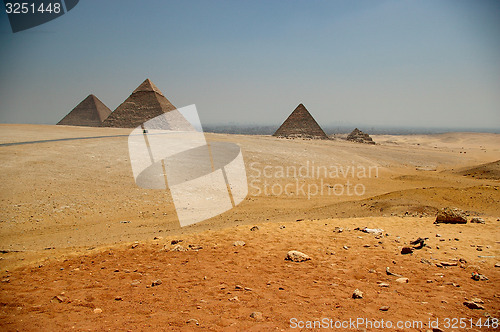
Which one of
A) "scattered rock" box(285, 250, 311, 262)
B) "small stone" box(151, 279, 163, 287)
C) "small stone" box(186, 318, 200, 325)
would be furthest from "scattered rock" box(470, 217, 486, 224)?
"small stone" box(151, 279, 163, 287)

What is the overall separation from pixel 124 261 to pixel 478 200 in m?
9.84

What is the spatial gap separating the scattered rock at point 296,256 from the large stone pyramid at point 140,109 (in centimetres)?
3909

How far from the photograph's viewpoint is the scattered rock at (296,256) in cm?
471

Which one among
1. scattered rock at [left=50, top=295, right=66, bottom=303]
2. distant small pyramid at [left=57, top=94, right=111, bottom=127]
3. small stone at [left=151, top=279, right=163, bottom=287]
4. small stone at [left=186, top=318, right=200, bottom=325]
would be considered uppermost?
distant small pyramid at [left=57, top=94, right=111, bottom=127]

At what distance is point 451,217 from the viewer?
6.61m

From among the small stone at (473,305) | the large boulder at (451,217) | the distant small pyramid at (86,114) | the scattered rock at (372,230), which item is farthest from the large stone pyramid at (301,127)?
the small stone at (473,305)

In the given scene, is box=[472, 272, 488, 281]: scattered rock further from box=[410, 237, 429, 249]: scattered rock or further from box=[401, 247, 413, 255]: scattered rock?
box=[410, 237, 429, 249]: scattered rock

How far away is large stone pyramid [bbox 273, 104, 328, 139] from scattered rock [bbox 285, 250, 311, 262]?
1703 inches

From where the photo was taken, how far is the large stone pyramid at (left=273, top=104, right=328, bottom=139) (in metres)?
47.9

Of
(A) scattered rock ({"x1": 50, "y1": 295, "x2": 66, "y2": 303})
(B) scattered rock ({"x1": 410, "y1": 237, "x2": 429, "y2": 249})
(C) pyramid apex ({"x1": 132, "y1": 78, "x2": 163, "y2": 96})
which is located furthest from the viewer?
(C) pyramid apex ({"x1": 132, "y1": 78, "x2": 163, "y2": 96})

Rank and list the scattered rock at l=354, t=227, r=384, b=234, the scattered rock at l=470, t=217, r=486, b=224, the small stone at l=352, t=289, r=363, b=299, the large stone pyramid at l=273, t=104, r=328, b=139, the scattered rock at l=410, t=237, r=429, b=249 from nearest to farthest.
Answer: the small stone at l=352, t=289, r=363, b=299, the scattered rock at l=410, t=237, r=429, b=249, the scattered rock at l=354, t=227, r=384, b=234, the scattered rock at l=470, t=217, r=486, b=224, the large stone pyramid at l=273, t=104, r=328, b=139

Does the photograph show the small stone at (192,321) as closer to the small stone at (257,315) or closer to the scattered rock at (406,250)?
the small stone at (257,315)

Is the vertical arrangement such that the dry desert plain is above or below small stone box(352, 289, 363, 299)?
below

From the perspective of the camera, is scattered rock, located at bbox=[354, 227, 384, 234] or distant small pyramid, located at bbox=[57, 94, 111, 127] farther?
distant small pyramid, located at bbox=[57, 94, 111, 127]
